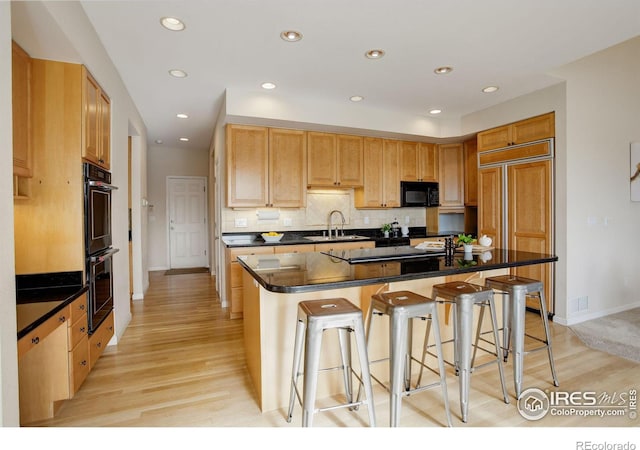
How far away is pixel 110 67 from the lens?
2.90 m

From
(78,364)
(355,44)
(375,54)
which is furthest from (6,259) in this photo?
(375,54)

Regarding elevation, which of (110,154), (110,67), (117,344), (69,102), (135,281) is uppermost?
(110,67)

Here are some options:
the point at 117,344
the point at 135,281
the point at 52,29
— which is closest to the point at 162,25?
the point at 52,29

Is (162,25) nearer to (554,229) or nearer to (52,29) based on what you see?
(52,29)

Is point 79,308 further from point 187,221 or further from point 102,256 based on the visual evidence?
point 187,221

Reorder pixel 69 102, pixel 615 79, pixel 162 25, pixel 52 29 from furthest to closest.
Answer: pixel 615 79
pixel 162 25
pixel 69 102
pixel 52 29

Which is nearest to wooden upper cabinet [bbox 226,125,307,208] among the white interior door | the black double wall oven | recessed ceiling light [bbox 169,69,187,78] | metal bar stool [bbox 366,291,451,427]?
recessed ceiling light [bbox 169,69,187,78]

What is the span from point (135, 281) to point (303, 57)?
3738 mm

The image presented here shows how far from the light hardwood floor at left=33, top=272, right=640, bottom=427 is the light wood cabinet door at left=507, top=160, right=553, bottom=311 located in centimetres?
66

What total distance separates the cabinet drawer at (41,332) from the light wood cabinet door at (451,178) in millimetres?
4752

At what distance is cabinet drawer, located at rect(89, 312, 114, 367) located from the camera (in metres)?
2.35

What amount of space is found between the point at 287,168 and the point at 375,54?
1.80 m

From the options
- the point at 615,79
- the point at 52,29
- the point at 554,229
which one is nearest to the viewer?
the point at 52,29
